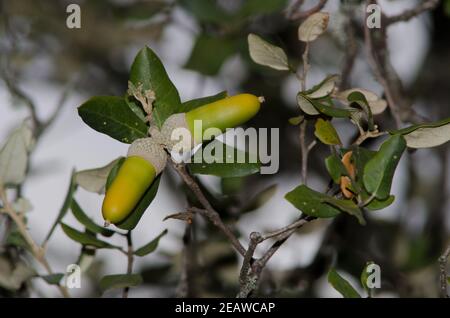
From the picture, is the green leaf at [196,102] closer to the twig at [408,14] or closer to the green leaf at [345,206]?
the green leaf at [345,206]

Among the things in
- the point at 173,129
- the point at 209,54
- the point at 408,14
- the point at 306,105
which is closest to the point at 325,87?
the point at 306,105

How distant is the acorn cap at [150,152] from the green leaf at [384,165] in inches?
5.9

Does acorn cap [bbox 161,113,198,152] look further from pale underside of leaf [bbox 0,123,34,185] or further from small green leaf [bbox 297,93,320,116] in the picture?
pale underside of leaf [bbox 0,123,34,185]

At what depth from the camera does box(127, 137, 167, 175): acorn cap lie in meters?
0.56

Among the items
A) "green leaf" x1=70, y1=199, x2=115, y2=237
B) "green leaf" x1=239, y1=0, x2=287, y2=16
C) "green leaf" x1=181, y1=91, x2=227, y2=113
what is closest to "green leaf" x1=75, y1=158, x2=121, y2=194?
"green leaf" x1=70, y1=199, x2=115, y2=237

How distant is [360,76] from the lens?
1082mm

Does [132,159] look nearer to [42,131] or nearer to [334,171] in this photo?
[334,171]

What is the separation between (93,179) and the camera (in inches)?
27.4

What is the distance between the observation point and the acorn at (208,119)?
1.86ft

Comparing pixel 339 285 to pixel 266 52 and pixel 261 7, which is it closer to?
pixel 266 52

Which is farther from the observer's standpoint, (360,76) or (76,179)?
(360,76)

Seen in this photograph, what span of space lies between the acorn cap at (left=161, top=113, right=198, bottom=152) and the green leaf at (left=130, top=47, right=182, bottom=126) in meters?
0.02

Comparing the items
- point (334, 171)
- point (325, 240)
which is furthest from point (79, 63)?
point (334, 171)

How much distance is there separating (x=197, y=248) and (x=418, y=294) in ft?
0.92
